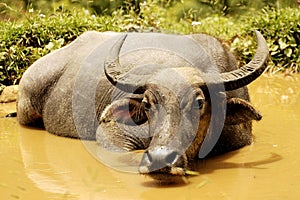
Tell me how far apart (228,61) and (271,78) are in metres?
3.88

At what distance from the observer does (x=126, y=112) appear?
16.5ft

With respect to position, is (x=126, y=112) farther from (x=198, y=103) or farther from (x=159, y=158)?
(x=159, y=158)

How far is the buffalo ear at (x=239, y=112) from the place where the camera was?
5.04 m

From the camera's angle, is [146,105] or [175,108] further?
[146,105]

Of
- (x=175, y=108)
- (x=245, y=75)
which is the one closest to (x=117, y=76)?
(x=175, y=108)

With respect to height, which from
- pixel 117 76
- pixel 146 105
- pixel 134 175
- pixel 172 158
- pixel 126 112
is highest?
pixel 117 76

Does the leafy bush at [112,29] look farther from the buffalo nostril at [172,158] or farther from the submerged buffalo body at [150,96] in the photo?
the buffalo nostril at [172,158]

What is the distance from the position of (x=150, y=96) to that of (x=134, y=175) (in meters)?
0.63

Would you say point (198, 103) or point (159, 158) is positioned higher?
point (198, 103)

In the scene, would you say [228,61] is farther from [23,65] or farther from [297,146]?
[23,65]

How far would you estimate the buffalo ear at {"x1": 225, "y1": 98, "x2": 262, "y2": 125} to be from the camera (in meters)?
5.04

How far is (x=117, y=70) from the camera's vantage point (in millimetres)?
4980

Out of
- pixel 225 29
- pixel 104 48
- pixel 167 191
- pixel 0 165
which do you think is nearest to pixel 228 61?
pixel 104 48

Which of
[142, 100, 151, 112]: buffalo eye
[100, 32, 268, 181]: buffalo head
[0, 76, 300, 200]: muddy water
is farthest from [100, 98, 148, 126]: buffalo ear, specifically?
[0, 76, 300, 200]: muddy water
